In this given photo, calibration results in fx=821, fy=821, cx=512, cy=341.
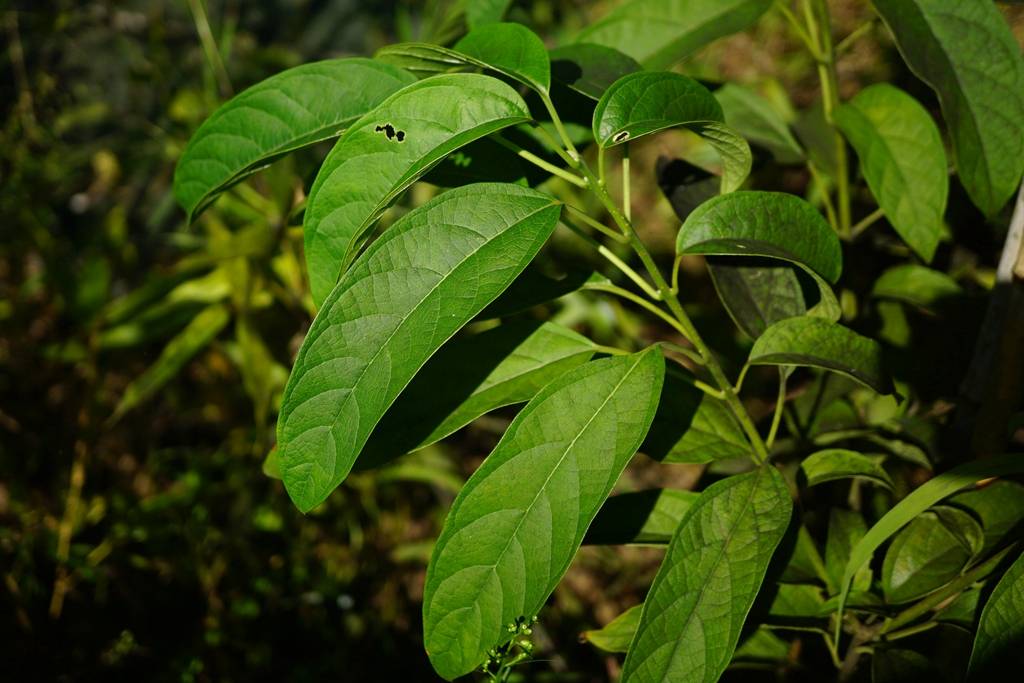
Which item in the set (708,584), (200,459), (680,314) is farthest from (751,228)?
(200,459)

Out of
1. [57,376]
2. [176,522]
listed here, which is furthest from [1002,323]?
[57,376]

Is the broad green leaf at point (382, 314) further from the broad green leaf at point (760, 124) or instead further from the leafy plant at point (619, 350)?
the broad green leaf at point (760, 124)

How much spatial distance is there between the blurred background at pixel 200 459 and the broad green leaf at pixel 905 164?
0.90 ft

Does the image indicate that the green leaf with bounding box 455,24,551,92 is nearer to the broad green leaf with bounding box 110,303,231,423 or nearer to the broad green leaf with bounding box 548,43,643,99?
the broad green leaf with bounding box 548,43,643,99

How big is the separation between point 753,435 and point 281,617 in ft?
3.95

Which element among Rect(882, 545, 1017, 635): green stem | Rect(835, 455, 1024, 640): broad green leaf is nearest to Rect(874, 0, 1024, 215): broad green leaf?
Rect(835, 455, 1024, 640): broad green leaf

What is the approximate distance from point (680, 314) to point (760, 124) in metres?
0.51

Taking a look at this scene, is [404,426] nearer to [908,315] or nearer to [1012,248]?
[1012,248]

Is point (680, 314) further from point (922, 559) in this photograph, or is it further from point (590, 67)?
point (922, 559)

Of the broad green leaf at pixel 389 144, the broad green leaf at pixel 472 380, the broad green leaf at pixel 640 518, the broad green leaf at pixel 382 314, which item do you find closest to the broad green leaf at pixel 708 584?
the broad green leaf at pixel 640 518

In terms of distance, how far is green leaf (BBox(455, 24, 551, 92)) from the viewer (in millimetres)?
753

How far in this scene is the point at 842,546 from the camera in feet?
3.30

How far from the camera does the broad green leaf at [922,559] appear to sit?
3.05 feet

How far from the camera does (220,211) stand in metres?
1.92
